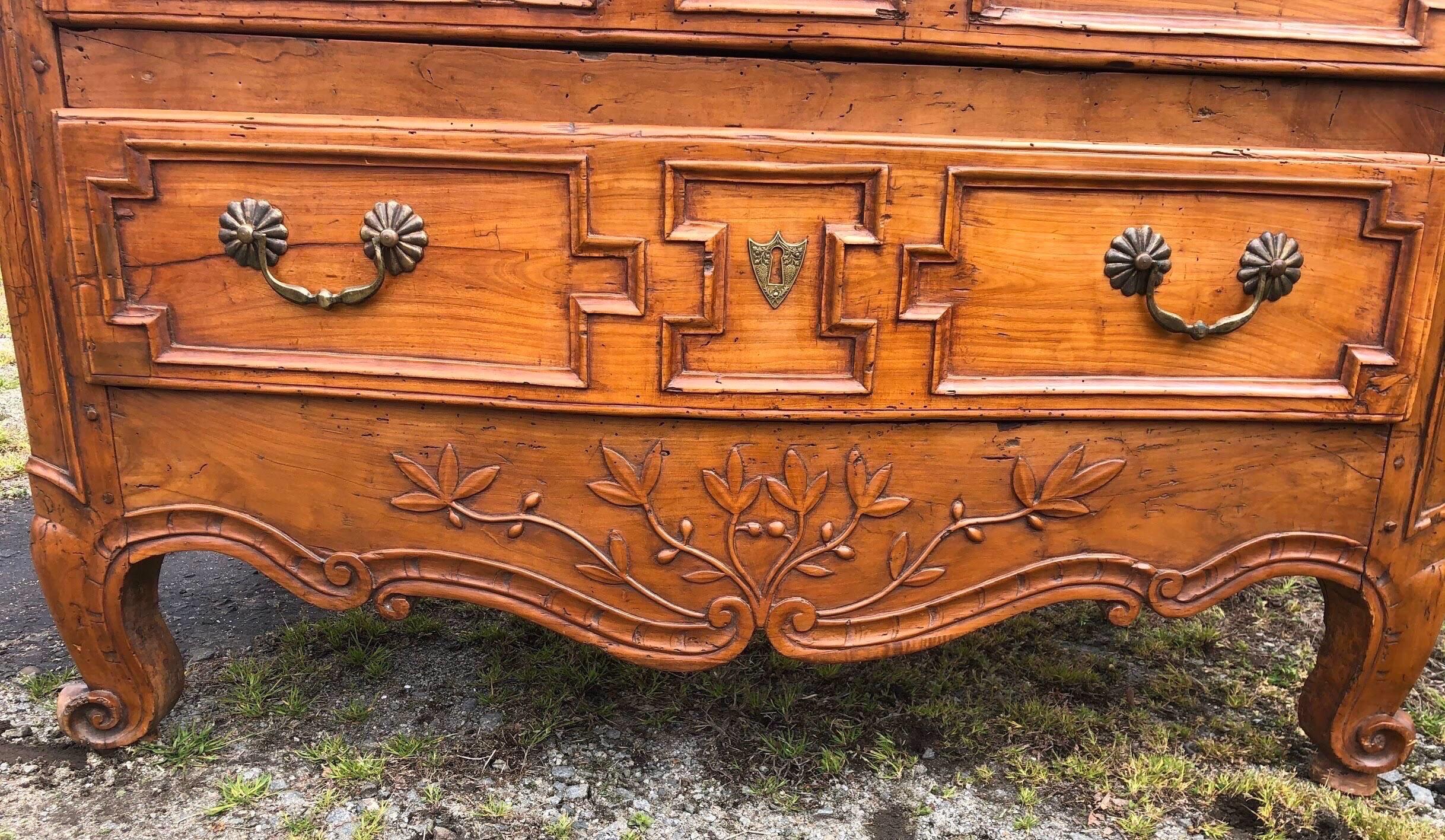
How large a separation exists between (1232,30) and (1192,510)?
713 mm

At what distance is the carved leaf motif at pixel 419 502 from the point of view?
4.91 feet

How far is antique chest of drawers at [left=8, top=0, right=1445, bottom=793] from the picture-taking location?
4.34ft

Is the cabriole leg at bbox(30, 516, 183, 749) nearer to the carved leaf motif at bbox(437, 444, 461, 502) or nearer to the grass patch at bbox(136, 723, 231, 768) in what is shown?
the grass patch at bbox(136, 723, 231, 768)

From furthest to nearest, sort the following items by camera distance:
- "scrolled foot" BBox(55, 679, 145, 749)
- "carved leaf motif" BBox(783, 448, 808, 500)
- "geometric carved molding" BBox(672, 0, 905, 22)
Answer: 1. "scrolled foot" BBox(55, 679, 145, 749)
2. "carved leaf motif" BBox(783, 448, 808, 500)
3. "geometric carved molding" BBox(672, 0, 905, 22)

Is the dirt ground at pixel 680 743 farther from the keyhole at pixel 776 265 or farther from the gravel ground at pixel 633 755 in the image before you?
the keyhole at pixel 776 265

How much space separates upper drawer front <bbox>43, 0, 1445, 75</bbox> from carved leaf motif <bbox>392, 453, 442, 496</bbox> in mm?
613

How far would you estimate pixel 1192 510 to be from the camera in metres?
1.53

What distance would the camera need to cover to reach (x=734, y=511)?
1481 mm

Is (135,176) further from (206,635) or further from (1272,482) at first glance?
(1272,482)

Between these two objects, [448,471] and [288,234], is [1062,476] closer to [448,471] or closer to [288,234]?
[448,471]

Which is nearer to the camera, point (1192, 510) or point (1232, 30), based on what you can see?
point (1232, 30)

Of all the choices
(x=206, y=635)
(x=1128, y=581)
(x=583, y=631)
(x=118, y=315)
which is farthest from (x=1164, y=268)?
(x=206, y=635)

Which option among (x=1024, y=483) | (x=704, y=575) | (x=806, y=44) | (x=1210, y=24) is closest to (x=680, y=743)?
(x=704, y=575)

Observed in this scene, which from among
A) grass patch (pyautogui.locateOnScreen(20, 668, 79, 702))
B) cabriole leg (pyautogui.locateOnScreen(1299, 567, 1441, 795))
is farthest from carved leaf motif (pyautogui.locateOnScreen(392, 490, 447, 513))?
cabriole leg (pyautogui.locateOnScreen(1299, 567, 1441, 795))
